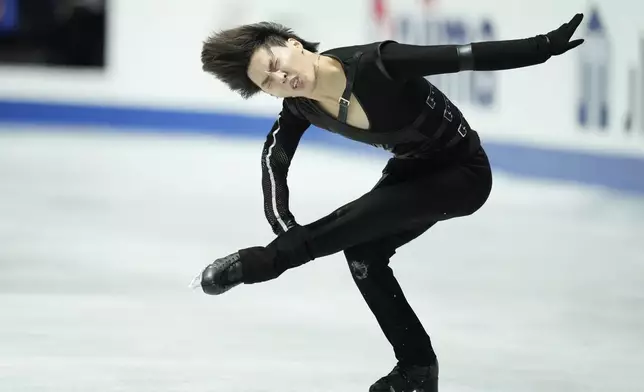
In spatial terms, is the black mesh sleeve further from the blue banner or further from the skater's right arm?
the blue banner

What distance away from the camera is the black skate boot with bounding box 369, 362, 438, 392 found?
2877 mm

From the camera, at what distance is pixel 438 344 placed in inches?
144

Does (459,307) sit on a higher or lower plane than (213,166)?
lower

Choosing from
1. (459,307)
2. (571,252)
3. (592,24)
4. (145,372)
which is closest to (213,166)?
(592,24)

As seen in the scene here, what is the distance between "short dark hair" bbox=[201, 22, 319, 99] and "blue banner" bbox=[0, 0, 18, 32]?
9464 mm

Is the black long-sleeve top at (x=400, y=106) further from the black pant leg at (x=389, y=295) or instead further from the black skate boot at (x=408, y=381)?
the black skate boot at (x=408, y=381)

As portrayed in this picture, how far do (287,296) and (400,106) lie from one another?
1884 mm

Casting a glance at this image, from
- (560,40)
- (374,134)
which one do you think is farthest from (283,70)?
(560,40)

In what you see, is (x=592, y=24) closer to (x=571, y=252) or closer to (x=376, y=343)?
(x=571, y=252)

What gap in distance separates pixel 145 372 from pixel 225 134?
8.11m

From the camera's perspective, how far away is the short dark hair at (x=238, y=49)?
8.64 ft

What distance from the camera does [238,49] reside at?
104 inches

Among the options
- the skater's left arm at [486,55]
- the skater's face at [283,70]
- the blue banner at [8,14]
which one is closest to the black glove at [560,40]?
the skater's left arm at [486,55]

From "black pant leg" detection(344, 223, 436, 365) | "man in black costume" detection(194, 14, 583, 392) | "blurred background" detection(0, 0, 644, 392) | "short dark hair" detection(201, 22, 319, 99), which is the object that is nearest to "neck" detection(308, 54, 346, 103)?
"man in black costume" detection(194, 14, 583, 392)
